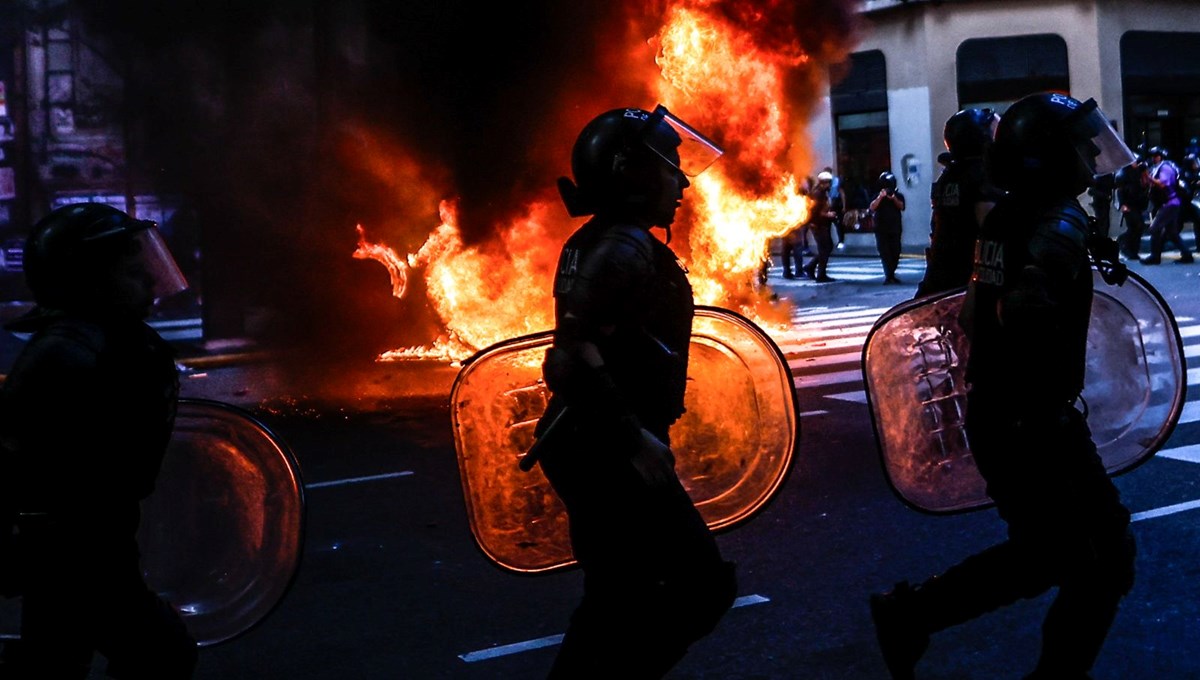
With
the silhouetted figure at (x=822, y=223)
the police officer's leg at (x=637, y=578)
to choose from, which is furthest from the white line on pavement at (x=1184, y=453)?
the silhouetted figure at (x=822, y=223)

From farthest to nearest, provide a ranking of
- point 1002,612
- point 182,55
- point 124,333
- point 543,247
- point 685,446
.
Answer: point 182,55
point 543,247
point 1002,612
point 685,446
point 124,333

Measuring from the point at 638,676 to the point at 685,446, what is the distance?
49.3 inches

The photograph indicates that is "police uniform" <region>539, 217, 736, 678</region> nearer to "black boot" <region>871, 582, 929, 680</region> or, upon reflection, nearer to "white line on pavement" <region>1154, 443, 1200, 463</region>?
"black boot" <region>871, 582, 929, 680</region>

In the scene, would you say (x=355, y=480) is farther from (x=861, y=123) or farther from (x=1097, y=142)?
(x=861, y=123)

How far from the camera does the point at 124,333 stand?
321 centimetres

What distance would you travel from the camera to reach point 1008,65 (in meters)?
27.4

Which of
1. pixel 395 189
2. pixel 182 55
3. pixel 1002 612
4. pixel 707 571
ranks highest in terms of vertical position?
pixel 182 55

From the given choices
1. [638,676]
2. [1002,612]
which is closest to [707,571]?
[638,676]

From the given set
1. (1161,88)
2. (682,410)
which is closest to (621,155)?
(682,410)

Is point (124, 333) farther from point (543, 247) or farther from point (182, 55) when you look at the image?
point (182, 55)

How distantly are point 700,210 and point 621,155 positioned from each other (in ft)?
31.9

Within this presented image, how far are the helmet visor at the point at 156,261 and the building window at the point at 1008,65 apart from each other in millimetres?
25664

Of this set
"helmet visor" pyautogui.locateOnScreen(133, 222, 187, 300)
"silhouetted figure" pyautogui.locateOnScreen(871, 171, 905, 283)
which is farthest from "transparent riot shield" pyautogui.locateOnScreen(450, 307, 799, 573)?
"silhouetted figure" pyautogui.locateOnScreen(871, 171, 905, 283)

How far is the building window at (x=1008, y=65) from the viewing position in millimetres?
27422
